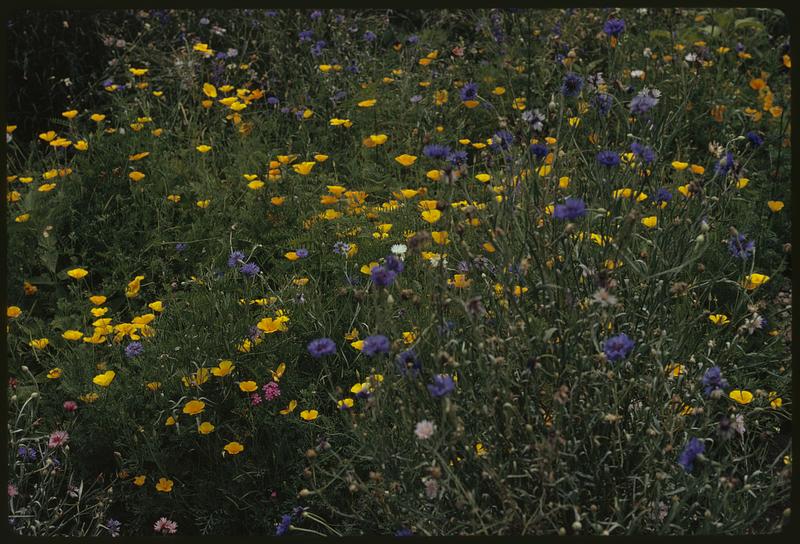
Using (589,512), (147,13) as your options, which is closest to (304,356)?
(589,512)

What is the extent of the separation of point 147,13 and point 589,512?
4.50 meters

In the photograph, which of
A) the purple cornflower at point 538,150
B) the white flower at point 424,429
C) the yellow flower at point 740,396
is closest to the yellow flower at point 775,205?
the yellow flower at point 740,396

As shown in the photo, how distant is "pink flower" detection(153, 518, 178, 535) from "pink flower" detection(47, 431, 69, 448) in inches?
15.4

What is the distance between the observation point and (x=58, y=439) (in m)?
2.62

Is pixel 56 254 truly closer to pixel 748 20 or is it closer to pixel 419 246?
pixel 419 246

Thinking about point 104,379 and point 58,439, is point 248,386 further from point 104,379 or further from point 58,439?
point 58,439

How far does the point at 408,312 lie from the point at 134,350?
91 cm

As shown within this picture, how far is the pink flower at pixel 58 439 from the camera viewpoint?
2605 mm

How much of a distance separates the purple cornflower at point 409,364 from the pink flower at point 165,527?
38.1 inches

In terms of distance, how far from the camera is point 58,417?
2.84 metres

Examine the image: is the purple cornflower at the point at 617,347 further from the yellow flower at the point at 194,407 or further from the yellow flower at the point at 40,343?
the yellow flower at the point at 40,343

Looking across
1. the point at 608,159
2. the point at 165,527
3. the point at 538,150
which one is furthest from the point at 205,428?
the point at 608,159

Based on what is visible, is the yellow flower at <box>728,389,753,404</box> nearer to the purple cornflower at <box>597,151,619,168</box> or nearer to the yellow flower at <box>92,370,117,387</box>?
the purple cornflower at <box>597,151,619,168</box>

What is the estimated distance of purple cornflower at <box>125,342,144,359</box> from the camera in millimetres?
2717
